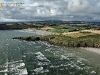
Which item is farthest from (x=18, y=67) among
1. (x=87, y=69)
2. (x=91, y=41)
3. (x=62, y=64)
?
(x=91, y=41)

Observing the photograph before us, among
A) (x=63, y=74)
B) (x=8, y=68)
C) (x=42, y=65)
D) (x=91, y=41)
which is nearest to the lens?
(x=63, y=74)

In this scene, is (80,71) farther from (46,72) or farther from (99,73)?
(46,72)

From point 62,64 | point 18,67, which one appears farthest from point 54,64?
point 18,67

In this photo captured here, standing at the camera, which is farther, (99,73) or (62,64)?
(62,64)

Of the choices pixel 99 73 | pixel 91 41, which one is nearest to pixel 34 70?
pixel 99 73

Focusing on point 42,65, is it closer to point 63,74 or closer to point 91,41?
point 63,74

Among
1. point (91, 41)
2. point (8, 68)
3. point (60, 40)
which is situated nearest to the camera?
point (8, 68)

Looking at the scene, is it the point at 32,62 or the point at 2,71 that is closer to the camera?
the point at 2,71

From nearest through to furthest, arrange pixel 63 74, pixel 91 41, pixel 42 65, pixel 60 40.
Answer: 1. pixel 63 74
2. pixel 42 65
3. pixel 91 41
4. pixel 60 40

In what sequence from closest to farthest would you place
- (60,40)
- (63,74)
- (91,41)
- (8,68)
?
1. (63,74)
2. (8,68)
3. (91,41)
4. (60,40)

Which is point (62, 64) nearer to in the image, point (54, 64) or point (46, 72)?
point (54, 64)
